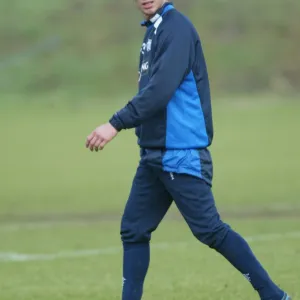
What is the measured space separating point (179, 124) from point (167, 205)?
23.9 inches

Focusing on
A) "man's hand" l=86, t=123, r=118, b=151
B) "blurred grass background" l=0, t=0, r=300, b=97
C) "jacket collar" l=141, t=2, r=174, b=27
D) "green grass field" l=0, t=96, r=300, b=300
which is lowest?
"blurred grass background" l=0, t=0, r=300, b=97

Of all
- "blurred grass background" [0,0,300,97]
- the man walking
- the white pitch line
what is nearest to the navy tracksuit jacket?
the man walking

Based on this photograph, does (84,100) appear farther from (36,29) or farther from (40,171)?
(40,171)

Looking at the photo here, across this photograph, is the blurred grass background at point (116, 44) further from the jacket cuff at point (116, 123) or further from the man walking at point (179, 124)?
the jacket cuff at point (116, 123)

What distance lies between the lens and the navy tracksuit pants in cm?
666

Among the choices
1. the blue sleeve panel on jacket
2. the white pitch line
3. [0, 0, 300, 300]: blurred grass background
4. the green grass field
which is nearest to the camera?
the blue sleeve panel on jacket

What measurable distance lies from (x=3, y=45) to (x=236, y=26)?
695 cm

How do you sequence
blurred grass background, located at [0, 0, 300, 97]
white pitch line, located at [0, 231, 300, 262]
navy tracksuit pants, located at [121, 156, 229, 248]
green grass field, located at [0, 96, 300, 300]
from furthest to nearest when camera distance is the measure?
1. blurred grass background, located at [0, 0, 300, 97]
2. white pitch line, located at [0, 231, 300, 262]
3. green grass field, located at [0, 96, 300, 300]
4. navy tracksuit pants, located at [121, 156, 229, 248]

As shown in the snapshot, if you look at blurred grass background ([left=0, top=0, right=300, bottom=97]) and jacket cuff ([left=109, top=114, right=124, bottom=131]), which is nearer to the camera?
jacket cuff ([left=109, top=114, right=124, bottom=131])

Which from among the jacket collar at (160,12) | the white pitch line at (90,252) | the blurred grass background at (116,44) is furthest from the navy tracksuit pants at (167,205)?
the blurred grass background at (116,44)

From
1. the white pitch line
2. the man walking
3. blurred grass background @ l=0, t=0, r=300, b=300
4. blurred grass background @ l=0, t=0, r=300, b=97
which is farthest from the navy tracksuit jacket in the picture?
blurred grass background @ l=0, t=0, r=300, b=97

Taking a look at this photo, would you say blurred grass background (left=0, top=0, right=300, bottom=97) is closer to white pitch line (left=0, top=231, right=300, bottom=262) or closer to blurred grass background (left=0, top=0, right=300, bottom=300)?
blurred grass background (left=0, top=0, right=300, bottom=300)

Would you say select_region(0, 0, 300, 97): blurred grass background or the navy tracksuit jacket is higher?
the navy tracksuit jacket

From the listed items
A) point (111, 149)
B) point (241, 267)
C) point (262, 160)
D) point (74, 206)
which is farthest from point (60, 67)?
point (241, 267)
